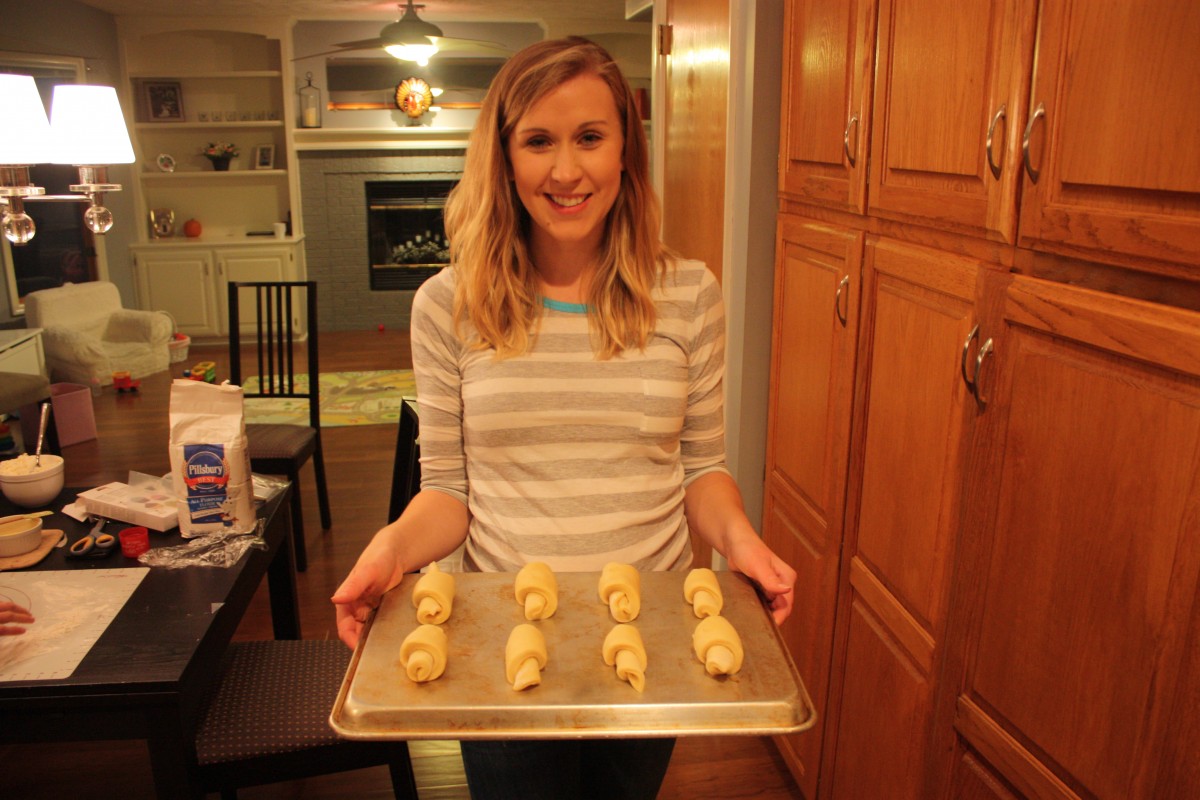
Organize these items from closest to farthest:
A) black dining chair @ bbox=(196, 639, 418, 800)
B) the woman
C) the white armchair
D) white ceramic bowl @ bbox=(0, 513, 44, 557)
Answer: the woman, black dining chair @ bbox=(196, 639, 418, 800), white ceramic bowl @ bbox=(0, 513, 44, 557), the white armchair

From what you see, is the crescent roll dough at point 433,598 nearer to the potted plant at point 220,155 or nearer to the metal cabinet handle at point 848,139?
the metal cabinet handle at point 848,139

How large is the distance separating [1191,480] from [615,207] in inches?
29.8

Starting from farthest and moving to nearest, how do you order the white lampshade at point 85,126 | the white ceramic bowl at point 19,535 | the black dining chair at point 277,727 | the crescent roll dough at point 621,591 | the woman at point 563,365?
the white lampshade at point 85,126 → the white ceramic bowl at point 19,535 → the black dining chair at point 277,727 → the woman at point 563,365 → the crescent roll dough at point 621,591

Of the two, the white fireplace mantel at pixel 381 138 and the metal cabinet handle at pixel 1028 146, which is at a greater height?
the white fireplace mantel at pixel 381 138

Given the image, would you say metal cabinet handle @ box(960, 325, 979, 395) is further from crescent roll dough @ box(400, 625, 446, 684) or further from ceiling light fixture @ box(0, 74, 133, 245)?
ceiling light fixture @ box(0, 74, 133, 245)

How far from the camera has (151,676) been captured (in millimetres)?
1440

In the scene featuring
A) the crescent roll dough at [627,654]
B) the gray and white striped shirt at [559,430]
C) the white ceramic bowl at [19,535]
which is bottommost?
the white ceramic bowl at [19,535]

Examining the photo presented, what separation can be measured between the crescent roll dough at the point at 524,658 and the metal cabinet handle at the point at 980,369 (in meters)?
0.66

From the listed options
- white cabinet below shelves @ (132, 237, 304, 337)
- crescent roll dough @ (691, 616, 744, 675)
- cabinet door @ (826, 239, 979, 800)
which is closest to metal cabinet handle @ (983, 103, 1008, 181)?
cabinet door @ (826, 239, 979, 800)

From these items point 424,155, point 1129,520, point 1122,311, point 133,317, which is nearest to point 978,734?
point 1129,520

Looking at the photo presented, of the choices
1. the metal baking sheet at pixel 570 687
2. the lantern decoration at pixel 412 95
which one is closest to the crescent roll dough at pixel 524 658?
the metal baking sheet at pixel 570 687

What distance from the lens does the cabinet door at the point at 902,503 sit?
52.7 inches

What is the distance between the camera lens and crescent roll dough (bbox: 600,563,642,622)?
Answer: 109 centimetres

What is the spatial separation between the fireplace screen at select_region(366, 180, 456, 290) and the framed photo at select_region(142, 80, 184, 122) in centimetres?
155
